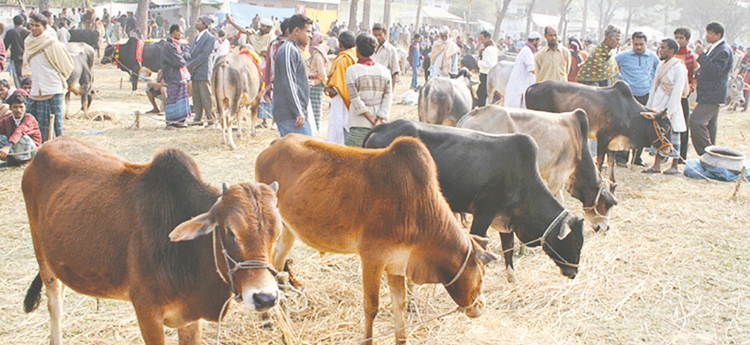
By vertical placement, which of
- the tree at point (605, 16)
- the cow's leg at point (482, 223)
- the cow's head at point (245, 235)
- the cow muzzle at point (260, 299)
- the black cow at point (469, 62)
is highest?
the tree at point (605, 16)

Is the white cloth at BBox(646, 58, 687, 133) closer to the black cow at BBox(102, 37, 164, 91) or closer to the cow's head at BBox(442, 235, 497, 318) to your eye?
the cow's head at BBox(442, 235, 497, 318)

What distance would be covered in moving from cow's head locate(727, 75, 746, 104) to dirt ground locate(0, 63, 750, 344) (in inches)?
404

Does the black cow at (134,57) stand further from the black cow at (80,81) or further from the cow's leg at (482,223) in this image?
the cow's leg at (482,223)

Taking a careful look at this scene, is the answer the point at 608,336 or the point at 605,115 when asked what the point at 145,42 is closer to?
the point at 605,115

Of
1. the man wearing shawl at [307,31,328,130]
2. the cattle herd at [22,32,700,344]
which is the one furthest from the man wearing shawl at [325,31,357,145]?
the cattle herd at [22,32,700,344]

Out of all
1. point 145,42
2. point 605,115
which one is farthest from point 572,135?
point 145,42

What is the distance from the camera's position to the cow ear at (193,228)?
247cm

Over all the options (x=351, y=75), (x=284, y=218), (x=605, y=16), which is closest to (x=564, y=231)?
(x=284, y=218)

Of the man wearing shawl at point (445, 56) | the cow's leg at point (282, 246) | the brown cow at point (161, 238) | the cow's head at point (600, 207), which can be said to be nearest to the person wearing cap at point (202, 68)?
the man wearing shawl at point (445, 56)

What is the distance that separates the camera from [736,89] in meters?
15.6

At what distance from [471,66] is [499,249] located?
1154 centimetres

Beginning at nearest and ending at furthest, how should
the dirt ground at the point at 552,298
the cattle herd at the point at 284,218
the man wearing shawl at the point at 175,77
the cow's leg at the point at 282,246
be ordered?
the cattle herd at the point at 284,218, the dirt ground at the point at 552,298, the cow's leg at the point at 282,246, the man wearing shawl at the point at 175,77

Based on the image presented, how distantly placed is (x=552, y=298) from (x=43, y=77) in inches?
285

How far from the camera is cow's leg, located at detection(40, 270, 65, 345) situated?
11.7 feet
